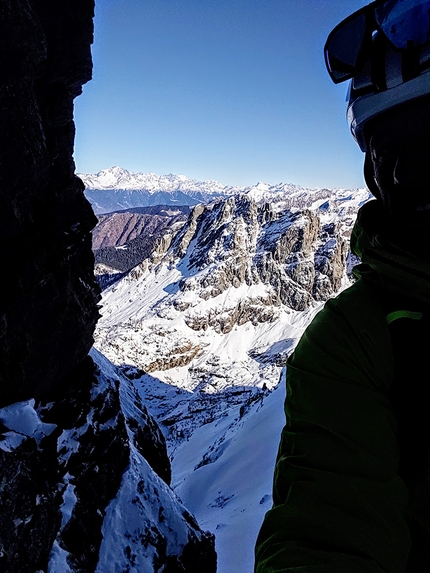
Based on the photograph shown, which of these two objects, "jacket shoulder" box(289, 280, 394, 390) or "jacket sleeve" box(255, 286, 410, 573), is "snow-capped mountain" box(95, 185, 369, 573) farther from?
"jacket shoulder" box(289, 280, 394, 390)

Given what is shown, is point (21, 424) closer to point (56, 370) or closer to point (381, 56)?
point (56, 370)

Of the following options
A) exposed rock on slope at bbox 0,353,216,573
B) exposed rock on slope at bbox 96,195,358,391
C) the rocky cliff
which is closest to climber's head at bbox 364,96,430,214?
the rocky cliff

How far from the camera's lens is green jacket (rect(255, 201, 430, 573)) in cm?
149

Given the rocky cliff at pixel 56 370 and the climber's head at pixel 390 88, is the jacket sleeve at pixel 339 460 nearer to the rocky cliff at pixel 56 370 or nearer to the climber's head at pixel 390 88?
the climber's head at pixel 390 88

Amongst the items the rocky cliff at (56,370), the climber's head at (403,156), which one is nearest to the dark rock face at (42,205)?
the rocky cliff at (56,370)

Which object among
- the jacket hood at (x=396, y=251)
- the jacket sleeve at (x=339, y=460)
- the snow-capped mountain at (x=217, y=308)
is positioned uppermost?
the jacket hood at (x=396, y=251)

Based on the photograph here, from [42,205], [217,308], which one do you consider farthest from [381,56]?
[217,308]

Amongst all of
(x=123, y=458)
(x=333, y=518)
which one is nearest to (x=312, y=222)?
(x=123, y=458)

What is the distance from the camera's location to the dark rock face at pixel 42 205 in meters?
7.63

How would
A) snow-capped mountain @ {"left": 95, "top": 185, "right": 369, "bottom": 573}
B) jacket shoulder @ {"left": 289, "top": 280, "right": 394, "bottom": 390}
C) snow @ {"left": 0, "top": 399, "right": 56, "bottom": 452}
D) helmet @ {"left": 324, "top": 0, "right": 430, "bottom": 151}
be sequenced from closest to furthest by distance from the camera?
1. jacket shoulder @ {"left": 289, "top": 280, "right": 394, "bottom": 390}
2. helmet @ {"left": 324, "top": 0, "right": 430, "bottom": 151}
3. snow @ {"left": 0, "top": 399, "right": 56, "bottom": 452}
4. snow-capped mountain @ {"left": 95, "top": 185, "right": 369, "bottom": 573}

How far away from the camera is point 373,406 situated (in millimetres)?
1660

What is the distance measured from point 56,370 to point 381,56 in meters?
11.3

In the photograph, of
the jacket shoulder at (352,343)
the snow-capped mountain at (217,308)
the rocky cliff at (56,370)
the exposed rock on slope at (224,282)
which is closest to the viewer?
the jacket shoulder at (352,343)

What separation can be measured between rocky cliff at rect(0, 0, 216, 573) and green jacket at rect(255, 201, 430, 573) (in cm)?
785
